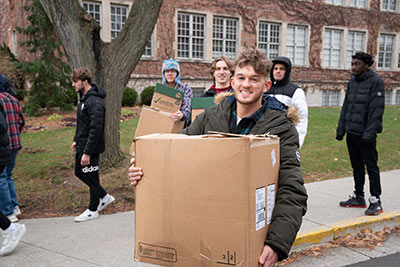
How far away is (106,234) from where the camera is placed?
4.59 meters

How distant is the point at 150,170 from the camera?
196 cm

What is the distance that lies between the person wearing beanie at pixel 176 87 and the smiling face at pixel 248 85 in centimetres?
267

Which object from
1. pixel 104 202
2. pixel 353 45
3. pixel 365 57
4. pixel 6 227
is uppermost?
pixel 353 45

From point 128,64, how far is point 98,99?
249cm

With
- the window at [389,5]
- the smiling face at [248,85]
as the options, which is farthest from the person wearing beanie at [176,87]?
the window at [389,5]

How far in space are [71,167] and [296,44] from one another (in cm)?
2020

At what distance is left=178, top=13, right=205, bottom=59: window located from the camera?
20953 mm

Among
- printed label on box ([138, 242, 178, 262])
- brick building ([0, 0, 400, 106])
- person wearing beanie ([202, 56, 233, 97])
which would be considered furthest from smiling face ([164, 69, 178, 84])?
brick building ([0, 0, 400, 106])

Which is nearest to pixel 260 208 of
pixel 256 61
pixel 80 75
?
pixel 256 61

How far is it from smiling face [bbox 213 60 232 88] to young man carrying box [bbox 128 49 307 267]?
2.26 meters

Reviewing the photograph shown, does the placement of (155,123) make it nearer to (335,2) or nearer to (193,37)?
(193,37)

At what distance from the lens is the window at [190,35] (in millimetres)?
20953

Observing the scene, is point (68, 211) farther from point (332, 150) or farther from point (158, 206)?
point (332, 150)

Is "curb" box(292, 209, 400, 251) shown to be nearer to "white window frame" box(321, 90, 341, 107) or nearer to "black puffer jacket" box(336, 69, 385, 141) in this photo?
"black puffer jacket" box(336, 69, 385, 141)
